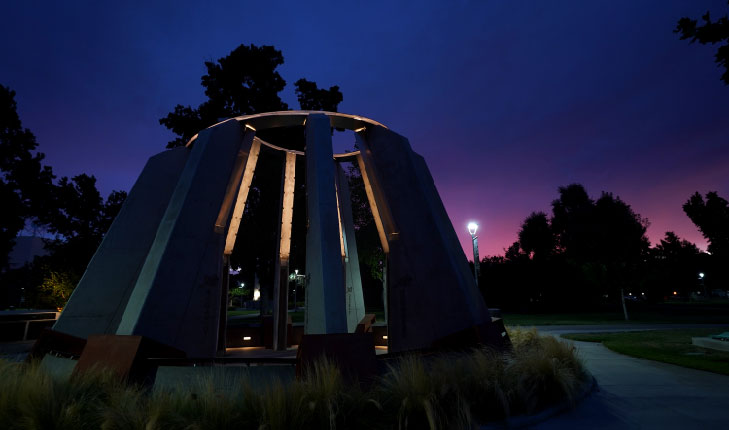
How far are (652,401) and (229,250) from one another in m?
12.4

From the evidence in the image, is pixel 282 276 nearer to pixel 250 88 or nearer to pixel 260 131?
pixel 260 131

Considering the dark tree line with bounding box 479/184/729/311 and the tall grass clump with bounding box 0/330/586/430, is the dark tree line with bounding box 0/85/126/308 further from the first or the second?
the dark tree line with bounding box 479/184/729/311

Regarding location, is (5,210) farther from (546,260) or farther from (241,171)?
(546,260)

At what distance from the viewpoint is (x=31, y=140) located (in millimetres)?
27250

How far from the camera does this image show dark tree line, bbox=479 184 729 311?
3038cm

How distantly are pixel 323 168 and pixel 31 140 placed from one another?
30686 millimetres

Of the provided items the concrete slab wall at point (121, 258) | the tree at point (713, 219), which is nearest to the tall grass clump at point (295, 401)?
the concrete slab wall at point (121, 258)

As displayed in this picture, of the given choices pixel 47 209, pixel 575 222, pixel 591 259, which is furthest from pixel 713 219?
pixel 47 209

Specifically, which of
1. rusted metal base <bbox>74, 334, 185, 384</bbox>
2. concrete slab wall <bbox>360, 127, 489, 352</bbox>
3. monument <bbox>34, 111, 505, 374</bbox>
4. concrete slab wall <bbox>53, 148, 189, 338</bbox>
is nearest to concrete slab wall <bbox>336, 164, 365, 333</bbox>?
monument <bbox>34, 111, 505, 374</bbox>

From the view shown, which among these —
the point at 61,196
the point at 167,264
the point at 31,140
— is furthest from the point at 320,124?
the point at 61,196

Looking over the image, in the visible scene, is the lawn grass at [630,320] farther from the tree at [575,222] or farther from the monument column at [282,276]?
the monument column at [282,276]

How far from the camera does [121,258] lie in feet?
33.6

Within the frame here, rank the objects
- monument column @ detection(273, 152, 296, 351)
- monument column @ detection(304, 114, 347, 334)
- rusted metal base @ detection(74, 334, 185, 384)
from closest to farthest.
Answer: rusted metal base @ detection(74, 334, 185, 384), monument column @ detection(304, 114, 347, 334), monument column @ detection(273, 152, 296, 351)

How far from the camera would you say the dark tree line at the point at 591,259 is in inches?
1196
